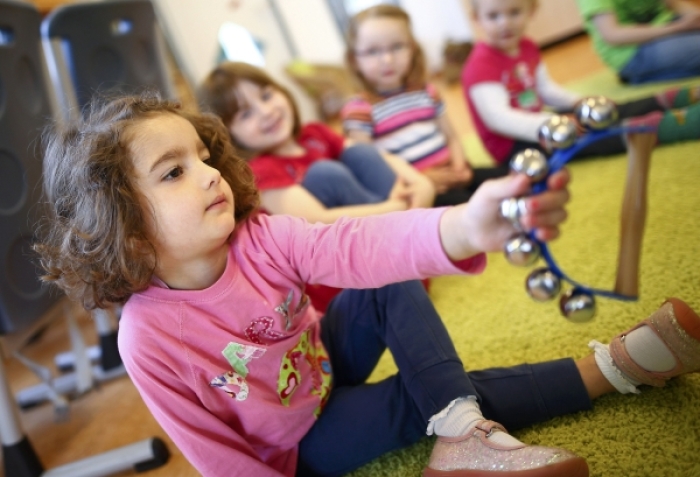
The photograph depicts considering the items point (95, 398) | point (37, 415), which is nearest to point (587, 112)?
point (95, 398)

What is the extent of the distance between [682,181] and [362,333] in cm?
77

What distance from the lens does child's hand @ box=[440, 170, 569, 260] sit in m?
0.44

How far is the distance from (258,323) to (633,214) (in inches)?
17.5

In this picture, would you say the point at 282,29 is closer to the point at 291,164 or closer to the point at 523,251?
the point at 291,164

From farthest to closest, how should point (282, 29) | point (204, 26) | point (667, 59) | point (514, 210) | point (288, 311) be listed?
1. point (282, 29)
2. point (204, 26)
3. point (667, 59)
4. point (288, 311)
5. point (514, 210)

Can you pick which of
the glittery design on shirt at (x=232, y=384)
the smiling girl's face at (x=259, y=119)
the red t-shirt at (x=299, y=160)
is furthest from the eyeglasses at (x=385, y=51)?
the glittery design on shirt at (x=232, y=384)

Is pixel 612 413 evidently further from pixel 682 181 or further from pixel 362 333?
pixel 682 181

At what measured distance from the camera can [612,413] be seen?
63 cm

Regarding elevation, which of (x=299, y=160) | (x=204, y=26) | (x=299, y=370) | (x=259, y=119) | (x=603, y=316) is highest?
(x=204, y=26)

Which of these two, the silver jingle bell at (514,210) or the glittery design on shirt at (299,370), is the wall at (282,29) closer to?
the glittery design on shirt at (299,370)

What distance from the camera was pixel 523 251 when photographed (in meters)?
0.45

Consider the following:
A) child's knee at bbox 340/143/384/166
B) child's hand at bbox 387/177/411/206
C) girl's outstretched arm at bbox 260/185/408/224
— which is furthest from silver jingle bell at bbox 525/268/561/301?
child's knee at bbox 340/143/384/166

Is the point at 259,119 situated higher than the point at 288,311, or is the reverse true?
the point at 259,119

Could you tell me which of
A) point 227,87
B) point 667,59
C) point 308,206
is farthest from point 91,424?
point 667,59
